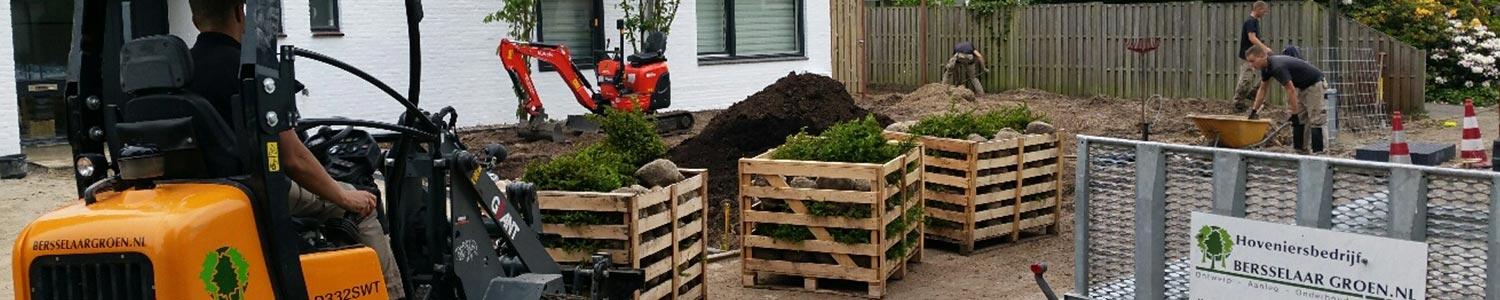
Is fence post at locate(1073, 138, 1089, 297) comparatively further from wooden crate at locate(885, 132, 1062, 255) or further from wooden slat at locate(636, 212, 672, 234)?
wooden crate at locate(885, 132, 1062, 255)

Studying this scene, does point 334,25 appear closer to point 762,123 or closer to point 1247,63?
point 762,123

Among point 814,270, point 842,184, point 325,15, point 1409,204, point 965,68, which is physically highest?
point 325,15

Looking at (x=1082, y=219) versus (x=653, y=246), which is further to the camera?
(x=653, y=246)

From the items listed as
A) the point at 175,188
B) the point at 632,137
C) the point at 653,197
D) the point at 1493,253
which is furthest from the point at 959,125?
the point at 175,188

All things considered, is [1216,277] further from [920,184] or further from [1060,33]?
[1060,33]

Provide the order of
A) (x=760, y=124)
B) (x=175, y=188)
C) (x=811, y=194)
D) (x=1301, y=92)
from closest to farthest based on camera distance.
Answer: (x=175, y=188), (x=811, y=194), (x=760, y=124), (x=1301, y=92)

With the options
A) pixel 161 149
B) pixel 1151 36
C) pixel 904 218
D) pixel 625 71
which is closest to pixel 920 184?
pixel 904 218

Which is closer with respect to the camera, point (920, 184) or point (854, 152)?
point (854, 152)

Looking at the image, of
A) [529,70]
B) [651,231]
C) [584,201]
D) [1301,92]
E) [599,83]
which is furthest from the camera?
[599,83]

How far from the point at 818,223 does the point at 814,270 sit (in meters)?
0.31

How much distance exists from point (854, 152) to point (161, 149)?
6116mm

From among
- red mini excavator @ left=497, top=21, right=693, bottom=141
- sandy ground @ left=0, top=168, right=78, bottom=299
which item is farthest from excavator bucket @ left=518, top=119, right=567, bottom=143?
sandy ground @ left=0, top=168, right=78, bottom=299

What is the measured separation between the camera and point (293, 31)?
19938mm

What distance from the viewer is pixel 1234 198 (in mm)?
7219
